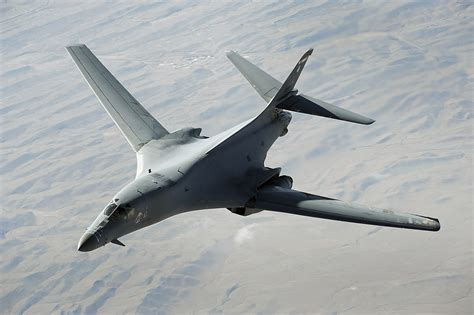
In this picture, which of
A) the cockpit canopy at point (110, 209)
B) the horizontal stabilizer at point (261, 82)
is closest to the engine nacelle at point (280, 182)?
the horizontal stabilizer at point (261, 82)

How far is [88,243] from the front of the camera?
88.5 ft

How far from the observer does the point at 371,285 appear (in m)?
129

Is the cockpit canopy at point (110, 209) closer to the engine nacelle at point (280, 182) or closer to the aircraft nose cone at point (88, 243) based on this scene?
the aircraft nose cone at point (88, 243)

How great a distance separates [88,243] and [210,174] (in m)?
8.14

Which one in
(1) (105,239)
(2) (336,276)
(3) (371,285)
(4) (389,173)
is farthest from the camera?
(4) (389,173)

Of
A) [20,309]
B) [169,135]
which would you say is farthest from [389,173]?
[169,135]

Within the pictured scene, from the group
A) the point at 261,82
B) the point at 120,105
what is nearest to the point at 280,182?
the point at 261,82

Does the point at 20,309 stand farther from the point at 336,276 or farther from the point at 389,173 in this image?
the point at 389,173

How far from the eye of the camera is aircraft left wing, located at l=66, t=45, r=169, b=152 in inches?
1476

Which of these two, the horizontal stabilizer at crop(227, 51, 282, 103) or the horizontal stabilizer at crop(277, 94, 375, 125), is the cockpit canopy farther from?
the horizontal stabilizer at crop(227, 51, 282, 103)

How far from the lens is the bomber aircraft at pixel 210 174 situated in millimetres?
29141

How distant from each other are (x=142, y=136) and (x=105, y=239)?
35.1 ft

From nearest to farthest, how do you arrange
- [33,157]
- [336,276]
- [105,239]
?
[105,239]
[336,276]
[33,157]

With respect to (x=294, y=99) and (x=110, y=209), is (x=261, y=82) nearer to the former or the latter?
(x=294, y=99)
